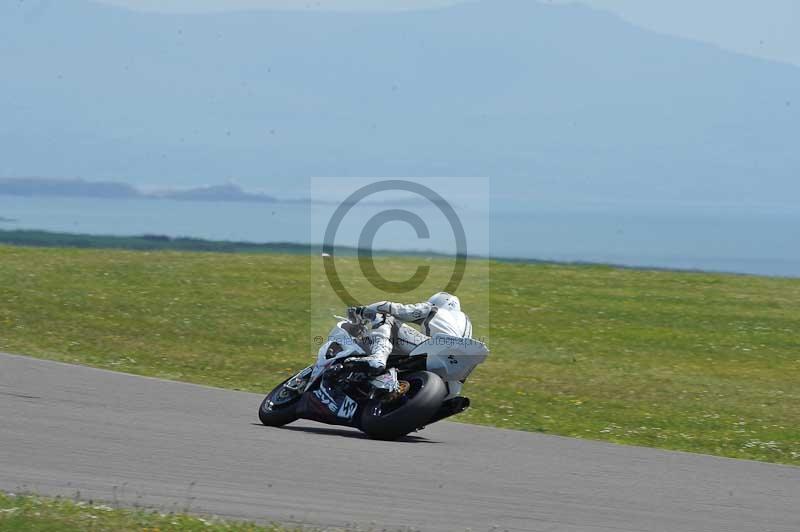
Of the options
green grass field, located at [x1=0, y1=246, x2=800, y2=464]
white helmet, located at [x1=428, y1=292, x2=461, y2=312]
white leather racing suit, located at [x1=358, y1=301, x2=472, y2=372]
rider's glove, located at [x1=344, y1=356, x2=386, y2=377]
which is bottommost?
green grass field, located at [x1=0, y1=246, x2=800, y2=464]

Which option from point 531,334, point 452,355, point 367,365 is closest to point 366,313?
point 367,365

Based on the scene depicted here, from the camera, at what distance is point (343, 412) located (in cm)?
1160

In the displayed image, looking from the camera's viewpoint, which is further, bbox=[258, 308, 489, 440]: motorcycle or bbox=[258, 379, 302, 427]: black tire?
bbox=[258, 379, 302, 427]: black tire

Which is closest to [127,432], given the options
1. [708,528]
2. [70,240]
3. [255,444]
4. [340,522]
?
[255,444]

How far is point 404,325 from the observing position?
11703 mm

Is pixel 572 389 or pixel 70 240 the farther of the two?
Result: pixel 70 240

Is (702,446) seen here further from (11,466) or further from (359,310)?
(11,466)

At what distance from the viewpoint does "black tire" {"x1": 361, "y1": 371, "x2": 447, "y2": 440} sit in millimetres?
11023

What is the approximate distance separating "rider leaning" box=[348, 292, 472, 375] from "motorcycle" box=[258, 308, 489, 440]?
95 millimetres

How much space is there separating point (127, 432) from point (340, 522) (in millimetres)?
3425

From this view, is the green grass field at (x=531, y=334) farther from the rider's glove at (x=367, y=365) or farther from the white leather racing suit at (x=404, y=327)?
the rider's glove at (x=367, y=365)

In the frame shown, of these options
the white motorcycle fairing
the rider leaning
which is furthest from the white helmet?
the white motorcycle fairing

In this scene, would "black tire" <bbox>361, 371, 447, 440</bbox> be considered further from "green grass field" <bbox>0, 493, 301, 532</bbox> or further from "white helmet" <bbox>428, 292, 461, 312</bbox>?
"green grass field" <bbox>0, 493, 301, 532</bbox>

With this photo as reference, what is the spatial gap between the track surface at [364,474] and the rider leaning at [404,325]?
2.50 feet
